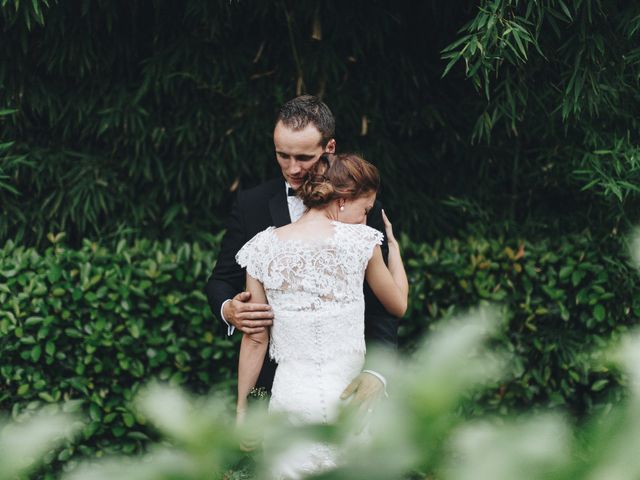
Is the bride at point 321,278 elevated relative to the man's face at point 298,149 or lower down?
lower down

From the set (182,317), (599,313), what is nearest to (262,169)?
(182,317)

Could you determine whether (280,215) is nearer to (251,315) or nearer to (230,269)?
(230,269)

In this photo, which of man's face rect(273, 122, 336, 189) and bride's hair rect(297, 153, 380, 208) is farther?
man's face rect(273, 122, 336, 189)

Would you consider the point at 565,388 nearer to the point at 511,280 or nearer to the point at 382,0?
the point at 511,280

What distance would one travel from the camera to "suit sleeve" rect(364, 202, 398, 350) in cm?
269

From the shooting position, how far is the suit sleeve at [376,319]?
269cm

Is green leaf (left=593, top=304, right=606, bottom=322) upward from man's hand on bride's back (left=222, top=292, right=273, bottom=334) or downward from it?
upward

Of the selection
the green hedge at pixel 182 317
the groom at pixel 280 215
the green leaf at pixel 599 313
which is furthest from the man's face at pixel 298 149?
the green leaf at pixel 599 313

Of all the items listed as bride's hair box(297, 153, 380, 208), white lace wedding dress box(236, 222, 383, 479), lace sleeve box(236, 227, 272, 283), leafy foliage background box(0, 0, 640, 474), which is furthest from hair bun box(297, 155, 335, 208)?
leafy foliage background box(0, 0, 640, 474)

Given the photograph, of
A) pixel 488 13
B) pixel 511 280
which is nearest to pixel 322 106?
pixel 488 13

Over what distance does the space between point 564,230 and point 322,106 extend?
7.32 ft

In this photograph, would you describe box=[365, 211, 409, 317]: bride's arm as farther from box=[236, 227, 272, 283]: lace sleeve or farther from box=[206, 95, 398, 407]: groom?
box=[236, 227, 272, 283]: lace sleeve

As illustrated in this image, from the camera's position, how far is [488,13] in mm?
3143

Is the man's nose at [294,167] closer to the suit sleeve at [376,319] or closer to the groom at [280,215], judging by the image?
the groom at [280,215]
